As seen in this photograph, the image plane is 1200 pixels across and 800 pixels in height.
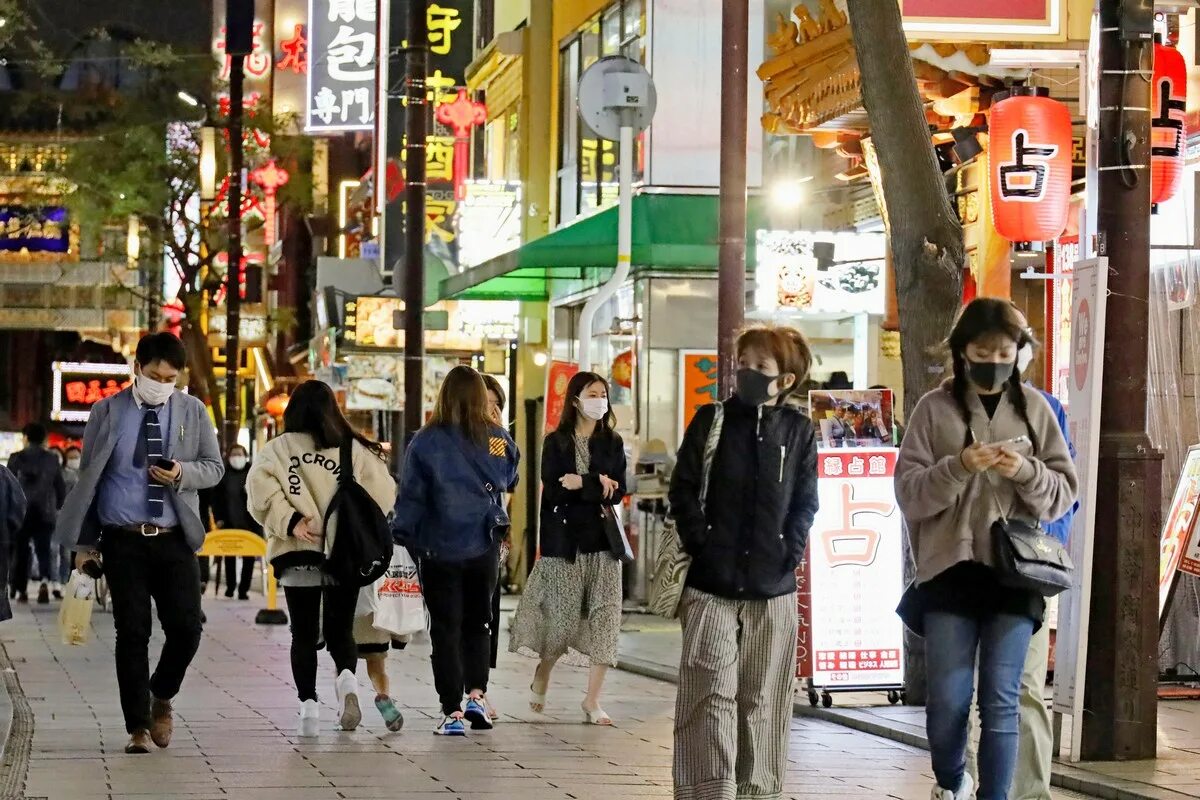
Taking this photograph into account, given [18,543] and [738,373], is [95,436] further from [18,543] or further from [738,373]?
[18,543]

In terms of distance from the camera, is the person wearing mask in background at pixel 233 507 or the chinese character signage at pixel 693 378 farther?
the person wearing mask in background at pixel 233 507

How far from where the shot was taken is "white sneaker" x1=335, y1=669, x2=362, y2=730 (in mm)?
11438

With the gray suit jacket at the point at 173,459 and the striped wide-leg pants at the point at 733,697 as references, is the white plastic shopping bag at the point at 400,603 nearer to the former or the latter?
the gray suit jacket at the point at 173,459

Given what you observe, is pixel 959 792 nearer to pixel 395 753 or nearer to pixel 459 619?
pixel 395 753

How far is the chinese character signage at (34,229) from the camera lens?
65562mm

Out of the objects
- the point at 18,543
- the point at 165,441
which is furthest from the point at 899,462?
the point at 18,543

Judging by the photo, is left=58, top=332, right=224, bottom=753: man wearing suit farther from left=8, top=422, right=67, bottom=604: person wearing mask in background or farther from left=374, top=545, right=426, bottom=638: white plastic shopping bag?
left=8, top=422, right=67, bottom=604: person wearing mask in background

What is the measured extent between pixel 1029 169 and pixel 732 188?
2.30 m

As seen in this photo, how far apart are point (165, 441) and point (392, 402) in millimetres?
16022

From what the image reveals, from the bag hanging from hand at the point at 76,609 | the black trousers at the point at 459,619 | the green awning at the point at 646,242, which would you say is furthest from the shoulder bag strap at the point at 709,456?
the green awning at the point at 646,242

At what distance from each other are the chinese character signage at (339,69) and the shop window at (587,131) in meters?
13.2

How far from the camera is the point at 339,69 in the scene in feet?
135

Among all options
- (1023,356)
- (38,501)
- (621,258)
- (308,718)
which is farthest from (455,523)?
(38,501)

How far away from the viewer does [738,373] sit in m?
7.84
